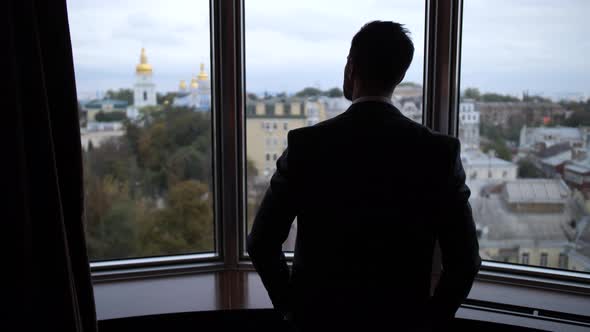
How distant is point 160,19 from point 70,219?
1.02 m

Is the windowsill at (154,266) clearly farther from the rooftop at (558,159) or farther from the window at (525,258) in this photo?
the rooftop at (558,159)

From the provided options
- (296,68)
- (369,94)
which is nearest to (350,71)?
(369,94)

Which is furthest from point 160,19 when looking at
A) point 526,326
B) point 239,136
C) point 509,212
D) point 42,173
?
point 526,326

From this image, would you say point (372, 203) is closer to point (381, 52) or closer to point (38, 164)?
point (381, 52)

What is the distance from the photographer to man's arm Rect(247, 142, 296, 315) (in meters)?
1.22

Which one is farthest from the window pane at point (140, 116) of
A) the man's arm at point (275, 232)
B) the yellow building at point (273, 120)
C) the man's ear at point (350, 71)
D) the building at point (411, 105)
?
the man's ear at point (350, 71)

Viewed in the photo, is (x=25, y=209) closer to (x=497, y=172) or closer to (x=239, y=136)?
(x=239, y=136)

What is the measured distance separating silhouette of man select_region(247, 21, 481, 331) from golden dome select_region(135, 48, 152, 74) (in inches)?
48.9

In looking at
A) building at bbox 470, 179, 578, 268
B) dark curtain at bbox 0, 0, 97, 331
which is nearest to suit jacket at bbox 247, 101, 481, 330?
dark curtain at bbox 0, 0, 97, 331

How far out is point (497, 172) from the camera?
2.12 metres

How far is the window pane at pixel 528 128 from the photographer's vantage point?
200cm

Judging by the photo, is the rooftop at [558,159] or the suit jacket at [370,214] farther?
the rooftop at [558,159]

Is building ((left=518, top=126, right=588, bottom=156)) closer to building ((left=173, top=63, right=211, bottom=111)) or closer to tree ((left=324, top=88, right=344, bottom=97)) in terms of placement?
tree ((left=324, top=88, right=344, bottom=97))

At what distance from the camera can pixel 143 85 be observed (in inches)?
88.4
